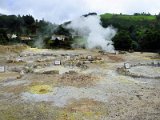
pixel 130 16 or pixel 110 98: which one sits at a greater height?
pixel 130 16

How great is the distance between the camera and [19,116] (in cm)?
2102

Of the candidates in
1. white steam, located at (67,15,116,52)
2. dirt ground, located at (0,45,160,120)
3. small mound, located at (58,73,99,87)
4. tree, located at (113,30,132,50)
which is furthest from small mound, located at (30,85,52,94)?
tree, located at (113,30,132,50)

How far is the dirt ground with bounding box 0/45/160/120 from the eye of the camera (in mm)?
21422

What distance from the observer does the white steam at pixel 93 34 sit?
185ft

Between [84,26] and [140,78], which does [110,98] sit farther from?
[84,26]

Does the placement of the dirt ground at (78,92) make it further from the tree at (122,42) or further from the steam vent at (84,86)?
the tree at (122,42)

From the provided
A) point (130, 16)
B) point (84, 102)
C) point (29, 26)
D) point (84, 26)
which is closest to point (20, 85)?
point (84, 102)

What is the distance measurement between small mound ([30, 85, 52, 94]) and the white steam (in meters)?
28.1

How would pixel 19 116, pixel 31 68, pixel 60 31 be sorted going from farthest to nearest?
pixel 60 31, pixel 31 68, pixel 19 116

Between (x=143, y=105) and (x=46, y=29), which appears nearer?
(x=143, y=105)

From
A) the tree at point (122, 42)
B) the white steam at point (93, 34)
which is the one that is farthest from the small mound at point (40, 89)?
the tree at point (122, 42)

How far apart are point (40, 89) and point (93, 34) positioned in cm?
3333

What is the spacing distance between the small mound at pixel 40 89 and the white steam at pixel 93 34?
28.1 metres

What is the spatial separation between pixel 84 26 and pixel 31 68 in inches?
1067
